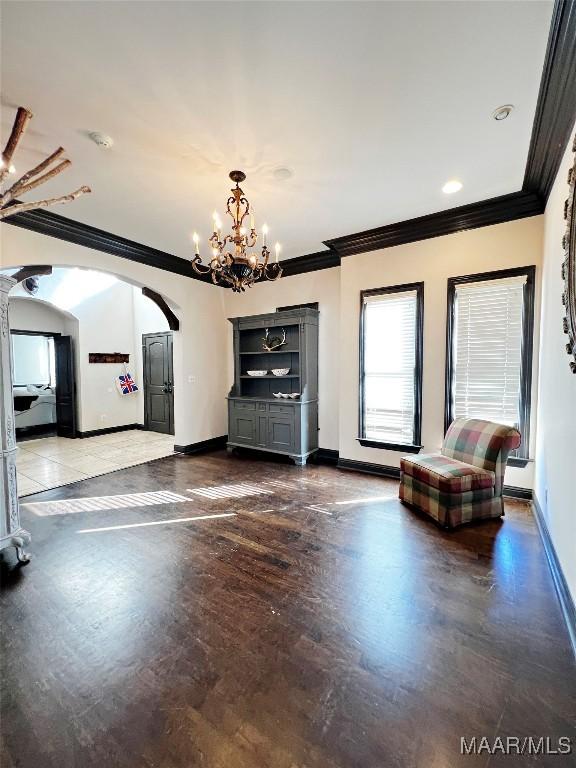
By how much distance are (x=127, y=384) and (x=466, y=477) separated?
6849 millimetres

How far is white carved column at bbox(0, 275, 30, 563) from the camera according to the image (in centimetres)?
230

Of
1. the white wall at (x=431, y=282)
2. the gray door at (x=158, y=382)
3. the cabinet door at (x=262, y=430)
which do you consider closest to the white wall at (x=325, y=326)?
the white wall at (x=431, y=282)

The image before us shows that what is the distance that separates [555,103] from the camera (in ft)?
6.47

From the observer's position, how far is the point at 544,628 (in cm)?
174

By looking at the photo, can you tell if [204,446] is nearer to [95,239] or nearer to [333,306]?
[333,306]

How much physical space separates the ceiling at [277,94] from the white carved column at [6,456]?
1311 millimetres

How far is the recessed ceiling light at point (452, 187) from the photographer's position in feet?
9.65

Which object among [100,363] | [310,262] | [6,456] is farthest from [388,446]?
[100,363]

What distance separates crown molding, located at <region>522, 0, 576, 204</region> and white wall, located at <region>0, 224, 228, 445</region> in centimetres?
438

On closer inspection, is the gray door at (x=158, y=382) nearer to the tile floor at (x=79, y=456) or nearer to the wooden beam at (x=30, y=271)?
the tile floor at (x=79, y=456)

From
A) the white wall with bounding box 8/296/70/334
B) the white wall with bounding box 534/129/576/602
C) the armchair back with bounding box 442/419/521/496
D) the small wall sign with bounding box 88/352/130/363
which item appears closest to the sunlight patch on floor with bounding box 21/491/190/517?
the armchair back with bounding box 442/419/521/496

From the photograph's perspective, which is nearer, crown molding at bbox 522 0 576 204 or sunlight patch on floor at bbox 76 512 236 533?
crown molding at bbox 522 0 576 204

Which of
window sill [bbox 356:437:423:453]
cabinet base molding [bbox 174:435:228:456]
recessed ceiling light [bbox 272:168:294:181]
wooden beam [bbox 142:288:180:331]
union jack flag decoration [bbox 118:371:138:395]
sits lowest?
cabinet base molding [bbox 174:435:228:456]

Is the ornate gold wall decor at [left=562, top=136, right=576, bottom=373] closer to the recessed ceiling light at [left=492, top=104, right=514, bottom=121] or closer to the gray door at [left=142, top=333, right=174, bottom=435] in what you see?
the recessed ceiling light at [left=492, top=104, right=514, bottom=121]
